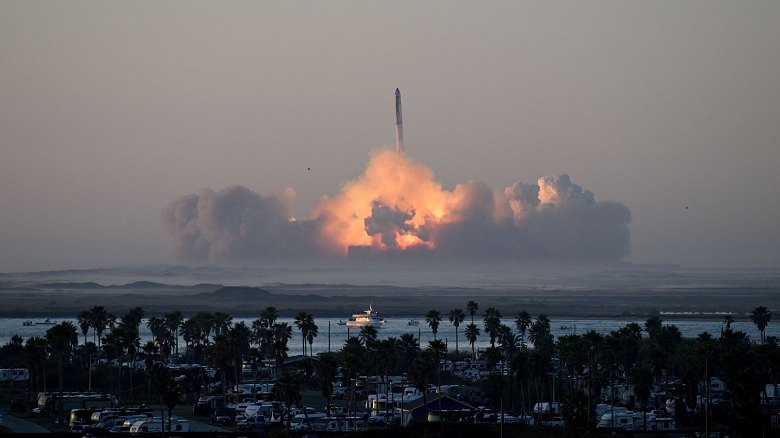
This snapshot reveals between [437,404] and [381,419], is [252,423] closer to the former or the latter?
[381,419]

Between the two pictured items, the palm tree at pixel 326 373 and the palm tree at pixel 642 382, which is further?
the palm tree at pixel 326 373

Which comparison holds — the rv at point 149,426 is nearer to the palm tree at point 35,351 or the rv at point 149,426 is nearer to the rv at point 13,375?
the palm tree at point 35,351

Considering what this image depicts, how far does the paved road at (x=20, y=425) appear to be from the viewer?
2680 inches

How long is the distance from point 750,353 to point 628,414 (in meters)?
10.7

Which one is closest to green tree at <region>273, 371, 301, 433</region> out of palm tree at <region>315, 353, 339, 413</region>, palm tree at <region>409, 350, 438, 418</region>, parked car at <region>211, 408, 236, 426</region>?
palm tree at <region>315, 353, 339, 413</region>

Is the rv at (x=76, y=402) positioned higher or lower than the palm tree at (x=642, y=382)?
lower

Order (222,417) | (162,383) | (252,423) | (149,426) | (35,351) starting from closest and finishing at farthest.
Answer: (149,426), (162,383), (252,423), (222,417), (35,351)

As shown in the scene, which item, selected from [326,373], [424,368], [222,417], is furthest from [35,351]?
[424,368]

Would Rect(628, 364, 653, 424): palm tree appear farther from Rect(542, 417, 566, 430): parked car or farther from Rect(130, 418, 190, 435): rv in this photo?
Rect(130, 418, 190, 435): rv

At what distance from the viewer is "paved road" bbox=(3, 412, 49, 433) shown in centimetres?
6806

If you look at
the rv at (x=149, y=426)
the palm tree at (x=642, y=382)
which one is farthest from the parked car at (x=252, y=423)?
the palm tree at (x=642, y=382)

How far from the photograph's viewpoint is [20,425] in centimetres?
7125

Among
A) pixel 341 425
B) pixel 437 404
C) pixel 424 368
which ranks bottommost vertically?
pixel 341 425

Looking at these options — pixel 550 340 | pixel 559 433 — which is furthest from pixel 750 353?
pixel 550 340
